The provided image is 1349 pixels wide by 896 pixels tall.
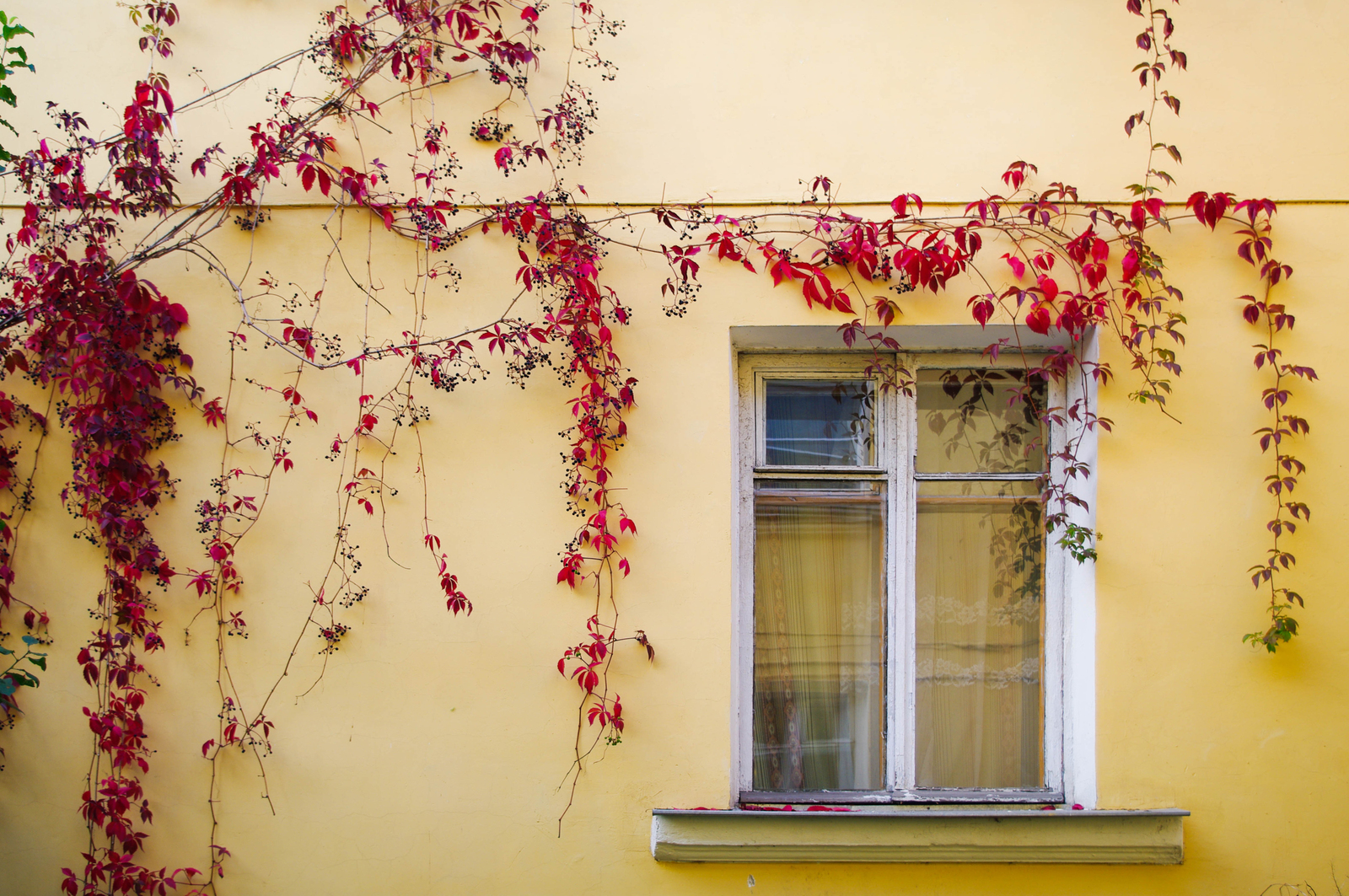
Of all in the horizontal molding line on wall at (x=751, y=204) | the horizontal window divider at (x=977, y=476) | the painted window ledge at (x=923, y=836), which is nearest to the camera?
the painted window ledge at (x=923, y=836)

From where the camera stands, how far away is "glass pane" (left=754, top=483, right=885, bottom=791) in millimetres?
2697

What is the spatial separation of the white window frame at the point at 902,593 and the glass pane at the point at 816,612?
4 centimetres

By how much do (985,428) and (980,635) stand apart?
699 millimetres

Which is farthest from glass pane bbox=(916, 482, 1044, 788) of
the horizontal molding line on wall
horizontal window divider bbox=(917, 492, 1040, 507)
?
the horizontal molding line on wall

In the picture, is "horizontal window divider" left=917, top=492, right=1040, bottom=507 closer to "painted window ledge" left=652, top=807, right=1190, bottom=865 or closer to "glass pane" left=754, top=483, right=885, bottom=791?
"glass pane" left=754, top=483, right=885, bottom=791

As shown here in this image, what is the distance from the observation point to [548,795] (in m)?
2.53

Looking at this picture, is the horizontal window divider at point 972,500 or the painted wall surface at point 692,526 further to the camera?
the horizontal window divider at point 972,500

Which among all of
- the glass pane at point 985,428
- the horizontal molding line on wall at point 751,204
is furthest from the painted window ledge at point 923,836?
the horizontal molding line on wall at point 751,204

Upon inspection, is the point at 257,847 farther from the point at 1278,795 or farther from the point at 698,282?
the point at 1278,795

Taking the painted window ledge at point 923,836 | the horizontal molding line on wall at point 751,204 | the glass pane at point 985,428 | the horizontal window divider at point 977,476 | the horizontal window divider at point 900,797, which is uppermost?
the horizontal molding line on wall at point 751,204

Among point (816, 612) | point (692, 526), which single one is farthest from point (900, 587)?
point (692, 526)

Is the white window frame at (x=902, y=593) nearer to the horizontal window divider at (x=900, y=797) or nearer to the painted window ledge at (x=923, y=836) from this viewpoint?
the horizontal window divider at (x=900, y=797)

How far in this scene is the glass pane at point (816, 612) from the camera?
2697 mm

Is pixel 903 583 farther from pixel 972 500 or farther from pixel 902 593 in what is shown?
pixel 972 500
